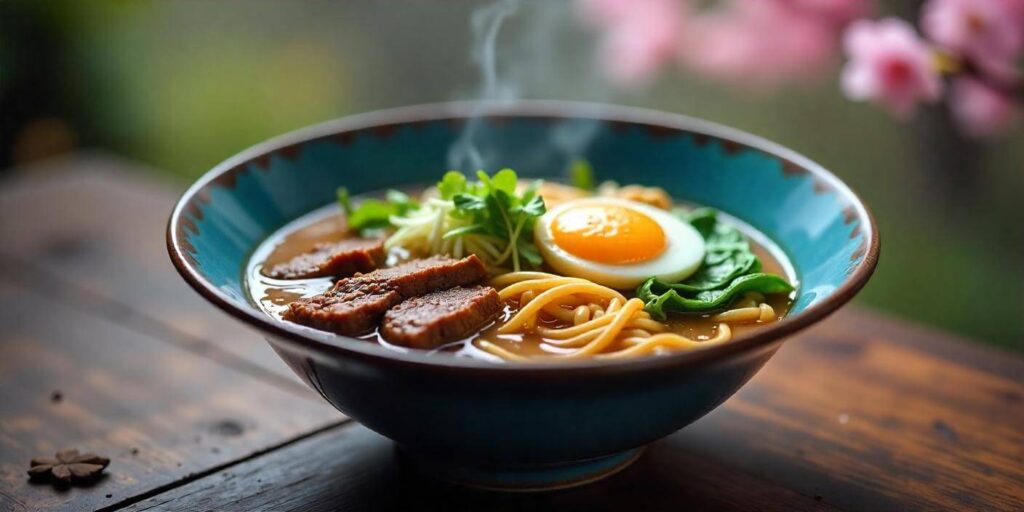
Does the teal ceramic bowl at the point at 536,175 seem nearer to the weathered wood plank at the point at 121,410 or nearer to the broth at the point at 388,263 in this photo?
the broth at the point at 388,263

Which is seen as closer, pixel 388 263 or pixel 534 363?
pixel 534 363

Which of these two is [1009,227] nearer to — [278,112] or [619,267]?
[619,267]

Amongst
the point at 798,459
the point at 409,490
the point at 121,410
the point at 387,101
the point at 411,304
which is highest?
the point at 411,304

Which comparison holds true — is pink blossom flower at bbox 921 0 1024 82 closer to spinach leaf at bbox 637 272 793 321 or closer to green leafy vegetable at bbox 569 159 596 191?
green leafy vegetable at bbox 569 159 596 191

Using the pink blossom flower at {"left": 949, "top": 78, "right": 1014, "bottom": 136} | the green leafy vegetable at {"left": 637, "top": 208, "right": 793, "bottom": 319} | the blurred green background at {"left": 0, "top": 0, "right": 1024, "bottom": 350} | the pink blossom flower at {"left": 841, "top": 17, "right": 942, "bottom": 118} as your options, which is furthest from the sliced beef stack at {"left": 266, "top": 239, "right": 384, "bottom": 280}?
the pink blossom flower at {"left": 949, "top": 78, "right": 1014, "bottom": 136}

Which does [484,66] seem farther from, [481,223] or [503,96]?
[481,223]

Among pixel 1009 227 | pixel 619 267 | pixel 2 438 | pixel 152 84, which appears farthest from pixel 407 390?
pixel 152 84

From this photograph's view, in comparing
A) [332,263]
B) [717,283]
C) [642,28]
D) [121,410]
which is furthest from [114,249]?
[642,28]
